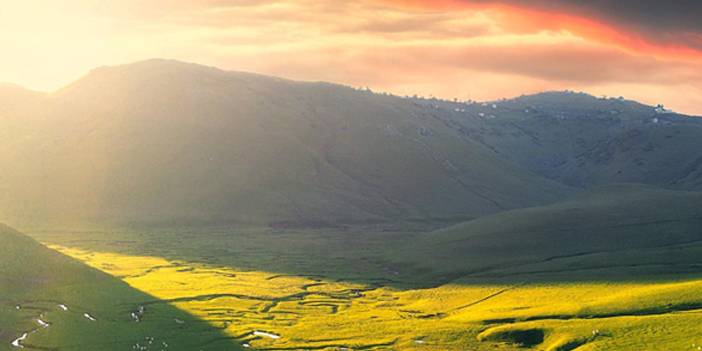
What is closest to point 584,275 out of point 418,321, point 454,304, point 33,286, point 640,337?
point 454,304

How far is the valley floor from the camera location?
104 meters

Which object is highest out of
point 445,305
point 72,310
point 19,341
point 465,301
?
point 465,301

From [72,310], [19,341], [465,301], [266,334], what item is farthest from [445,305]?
[19,341]

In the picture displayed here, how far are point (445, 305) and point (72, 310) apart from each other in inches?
2363

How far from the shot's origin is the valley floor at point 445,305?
4099 inches

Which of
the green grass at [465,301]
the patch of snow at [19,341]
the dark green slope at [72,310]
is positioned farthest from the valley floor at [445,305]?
the patch of snow at [19,341]

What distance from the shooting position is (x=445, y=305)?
465 ft

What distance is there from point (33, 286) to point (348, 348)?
55353 mm

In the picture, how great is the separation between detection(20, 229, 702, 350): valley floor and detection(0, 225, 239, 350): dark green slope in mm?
3390

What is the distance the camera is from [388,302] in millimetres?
150750

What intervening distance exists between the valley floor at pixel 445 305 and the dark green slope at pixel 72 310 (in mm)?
3390

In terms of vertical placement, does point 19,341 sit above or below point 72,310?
below

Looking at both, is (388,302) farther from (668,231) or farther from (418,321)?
(668,231)

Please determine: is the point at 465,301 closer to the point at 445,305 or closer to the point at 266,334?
the point at 445,305
